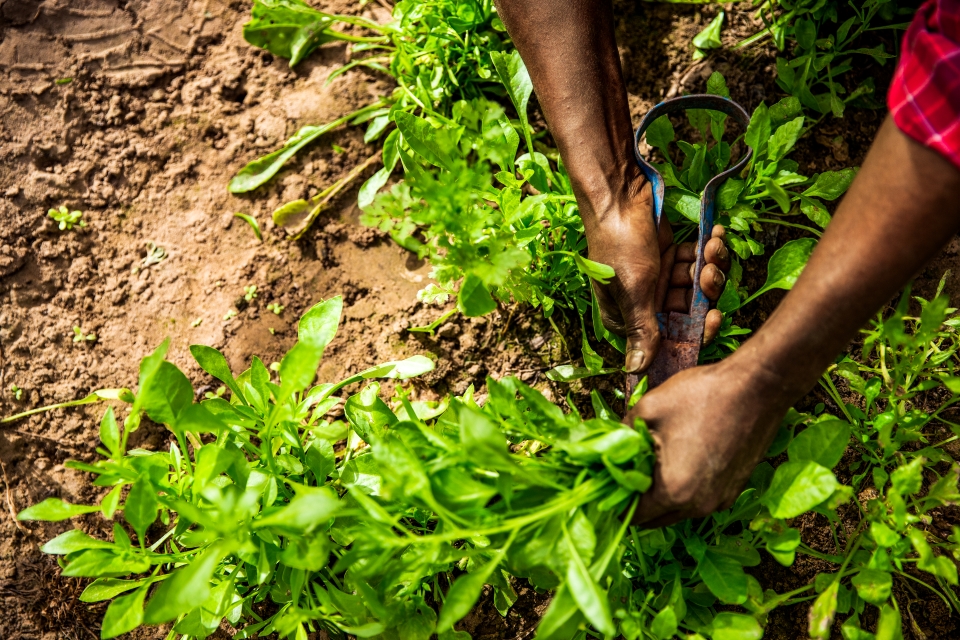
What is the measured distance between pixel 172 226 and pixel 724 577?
157 cm

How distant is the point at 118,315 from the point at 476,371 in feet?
3.13

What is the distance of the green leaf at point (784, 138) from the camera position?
52.5 inches

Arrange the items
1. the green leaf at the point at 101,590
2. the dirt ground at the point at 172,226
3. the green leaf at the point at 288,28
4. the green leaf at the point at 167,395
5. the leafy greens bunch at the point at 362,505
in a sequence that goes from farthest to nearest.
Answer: the green leaf at the point at 288,28 < the dirt ground at the point at 172,226 < the green leaf at the point at 101,590 < the green leaf at the point at 167,395 < the leafy greens bunch at the point at 362,505

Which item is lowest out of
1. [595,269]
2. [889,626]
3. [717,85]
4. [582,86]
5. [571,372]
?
[889,626]

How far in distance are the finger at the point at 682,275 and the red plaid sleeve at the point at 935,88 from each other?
1.71 ft

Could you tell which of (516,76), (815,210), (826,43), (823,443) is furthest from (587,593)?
(826,43)

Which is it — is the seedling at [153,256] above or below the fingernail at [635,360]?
above

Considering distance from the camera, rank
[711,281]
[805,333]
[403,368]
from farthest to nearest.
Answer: [403,368], [711,281], [805,333]

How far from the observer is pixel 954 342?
1.39 m

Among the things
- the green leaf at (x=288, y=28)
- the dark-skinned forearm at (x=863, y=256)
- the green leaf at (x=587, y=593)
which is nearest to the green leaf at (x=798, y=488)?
the dark-skinned forearm at (x=863, y=256)

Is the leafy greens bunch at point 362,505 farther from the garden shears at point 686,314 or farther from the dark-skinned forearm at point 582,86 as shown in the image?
the dark-skinned forearm at point 582,86

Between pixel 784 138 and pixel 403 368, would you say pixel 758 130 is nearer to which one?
pixel 784 138

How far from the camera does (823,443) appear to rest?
115cm

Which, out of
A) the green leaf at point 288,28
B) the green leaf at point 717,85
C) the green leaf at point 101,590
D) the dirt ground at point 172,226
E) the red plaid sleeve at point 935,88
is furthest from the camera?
the green leaf at point 288,28
